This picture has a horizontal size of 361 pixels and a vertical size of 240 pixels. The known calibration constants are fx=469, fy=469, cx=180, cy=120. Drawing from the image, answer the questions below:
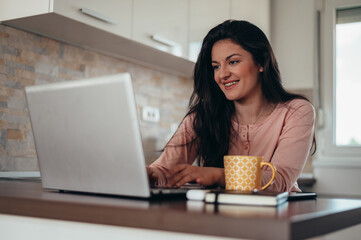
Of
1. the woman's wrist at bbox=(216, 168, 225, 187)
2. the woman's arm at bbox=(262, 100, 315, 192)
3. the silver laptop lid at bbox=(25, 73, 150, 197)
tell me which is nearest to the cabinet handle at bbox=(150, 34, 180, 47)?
the woman's arm at bbox=(262, 100, 315, 192)

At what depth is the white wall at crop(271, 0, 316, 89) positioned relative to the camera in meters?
3.26

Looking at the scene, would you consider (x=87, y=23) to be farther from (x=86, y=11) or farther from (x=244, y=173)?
(x=244, y=173)

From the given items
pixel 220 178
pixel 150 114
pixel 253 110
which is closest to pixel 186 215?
pixel 220 178

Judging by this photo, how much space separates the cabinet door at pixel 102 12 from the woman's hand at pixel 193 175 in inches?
39.3

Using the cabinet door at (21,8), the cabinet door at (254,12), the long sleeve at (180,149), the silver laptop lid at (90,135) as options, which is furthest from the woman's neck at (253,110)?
the cabinet door at (254,12)

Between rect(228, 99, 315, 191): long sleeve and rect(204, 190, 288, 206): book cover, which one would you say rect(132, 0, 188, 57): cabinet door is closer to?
rect(228, 99, 315, 191): long sleeve

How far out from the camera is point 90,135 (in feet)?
3.14

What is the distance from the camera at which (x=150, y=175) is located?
1.37 metres

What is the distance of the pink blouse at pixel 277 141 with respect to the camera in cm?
157

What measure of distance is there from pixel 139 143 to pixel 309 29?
2.67 meters

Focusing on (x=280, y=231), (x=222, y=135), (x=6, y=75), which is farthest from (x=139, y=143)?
(x=6, y=75)

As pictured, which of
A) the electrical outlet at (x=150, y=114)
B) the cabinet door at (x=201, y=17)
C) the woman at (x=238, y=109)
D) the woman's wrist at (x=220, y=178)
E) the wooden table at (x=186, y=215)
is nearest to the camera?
the wooden table at (x=186, y=215)

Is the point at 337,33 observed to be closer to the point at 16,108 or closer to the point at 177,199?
the point at 16,108

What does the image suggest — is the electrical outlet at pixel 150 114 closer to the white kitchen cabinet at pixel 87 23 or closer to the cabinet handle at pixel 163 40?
the white kitchen cabinet at pixel 87 23
